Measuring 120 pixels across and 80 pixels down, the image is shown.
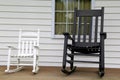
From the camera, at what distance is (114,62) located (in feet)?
17.6

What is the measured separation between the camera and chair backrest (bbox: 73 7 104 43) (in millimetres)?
4926

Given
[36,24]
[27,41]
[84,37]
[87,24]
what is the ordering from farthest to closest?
[36,24]
[87,24]
[27,41]
[84,37]

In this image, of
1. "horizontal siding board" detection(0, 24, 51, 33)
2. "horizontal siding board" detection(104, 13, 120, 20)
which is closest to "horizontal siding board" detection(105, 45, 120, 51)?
"horizontal siding board" detection(104, 13, 120, 20)

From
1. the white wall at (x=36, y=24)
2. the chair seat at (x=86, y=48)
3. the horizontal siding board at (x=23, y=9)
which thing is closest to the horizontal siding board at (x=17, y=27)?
A: the white wall at (x=36, y=24)

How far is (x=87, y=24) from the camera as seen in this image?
5.39 metres

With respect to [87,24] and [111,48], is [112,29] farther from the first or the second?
[87,24]

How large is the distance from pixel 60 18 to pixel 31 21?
681mm

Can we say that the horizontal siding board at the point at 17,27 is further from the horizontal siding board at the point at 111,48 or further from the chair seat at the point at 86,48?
the horizontal siding board at the point at 111,48

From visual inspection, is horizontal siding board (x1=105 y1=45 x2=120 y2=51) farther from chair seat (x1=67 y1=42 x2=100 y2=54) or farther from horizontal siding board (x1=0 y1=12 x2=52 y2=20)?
horizontal siding board (x1=0 y1=12 x2=52 y2=20)

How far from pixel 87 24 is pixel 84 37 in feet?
1.71

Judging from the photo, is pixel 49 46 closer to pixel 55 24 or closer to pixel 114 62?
pixel 55 24

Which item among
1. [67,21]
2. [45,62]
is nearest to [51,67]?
[45,62]

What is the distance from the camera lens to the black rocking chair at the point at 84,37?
4371 millimetres

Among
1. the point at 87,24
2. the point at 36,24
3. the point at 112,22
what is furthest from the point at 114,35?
the point at 36,24
